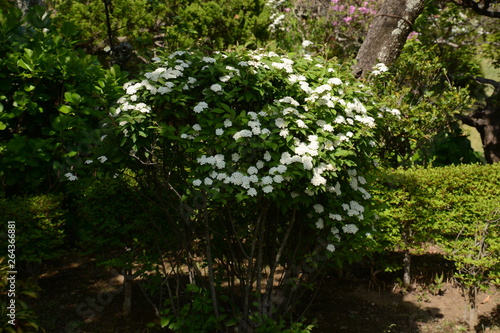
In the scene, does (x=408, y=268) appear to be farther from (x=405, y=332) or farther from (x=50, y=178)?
(x=50, y=178)

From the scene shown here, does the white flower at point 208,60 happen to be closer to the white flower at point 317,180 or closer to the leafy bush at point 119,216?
the white flower at point 317,180

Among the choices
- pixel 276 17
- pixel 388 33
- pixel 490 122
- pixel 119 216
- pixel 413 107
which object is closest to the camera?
pixel 119 216

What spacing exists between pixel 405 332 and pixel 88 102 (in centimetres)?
395

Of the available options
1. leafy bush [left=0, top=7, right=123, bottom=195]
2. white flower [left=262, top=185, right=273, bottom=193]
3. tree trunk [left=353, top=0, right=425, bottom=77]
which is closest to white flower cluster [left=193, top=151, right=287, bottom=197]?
white flower [left=262, top=185, right=273, bottom=193]

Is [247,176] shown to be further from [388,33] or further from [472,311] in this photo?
[388,33]

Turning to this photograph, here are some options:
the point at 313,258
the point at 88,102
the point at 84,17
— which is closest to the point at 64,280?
the point at 88,102

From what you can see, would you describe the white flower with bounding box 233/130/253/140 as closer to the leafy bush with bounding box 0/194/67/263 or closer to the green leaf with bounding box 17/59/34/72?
the leafy bush with bounding box 0/194/67/263

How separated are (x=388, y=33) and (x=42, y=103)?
4271 mm

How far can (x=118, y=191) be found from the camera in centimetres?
420

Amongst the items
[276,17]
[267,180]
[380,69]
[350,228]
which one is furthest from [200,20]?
[267,180]

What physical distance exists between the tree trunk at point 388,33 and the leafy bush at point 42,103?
320 cm

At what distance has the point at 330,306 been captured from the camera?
4871mm

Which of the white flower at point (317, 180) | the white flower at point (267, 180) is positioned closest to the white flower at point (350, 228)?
the white flower at point (317, 180)

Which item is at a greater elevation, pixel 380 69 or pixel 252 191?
pixel 380 69
